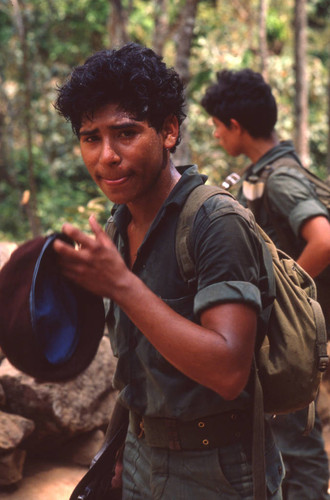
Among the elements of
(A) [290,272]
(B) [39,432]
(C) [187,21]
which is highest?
(C) [187,21]

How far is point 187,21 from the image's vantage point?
759 centimetres

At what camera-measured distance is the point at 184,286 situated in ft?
5.83

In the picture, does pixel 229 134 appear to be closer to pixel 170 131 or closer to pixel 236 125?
pixel 236 125

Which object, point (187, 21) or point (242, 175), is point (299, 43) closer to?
point (187, 21)

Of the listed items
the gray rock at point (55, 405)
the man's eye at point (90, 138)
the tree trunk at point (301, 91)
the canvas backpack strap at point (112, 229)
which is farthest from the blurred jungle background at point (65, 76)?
the man's eye at point (90, 138)

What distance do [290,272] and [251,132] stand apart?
212 centimetres

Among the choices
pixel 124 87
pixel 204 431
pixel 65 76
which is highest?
pixel 65 76

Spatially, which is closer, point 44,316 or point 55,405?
point 44,316

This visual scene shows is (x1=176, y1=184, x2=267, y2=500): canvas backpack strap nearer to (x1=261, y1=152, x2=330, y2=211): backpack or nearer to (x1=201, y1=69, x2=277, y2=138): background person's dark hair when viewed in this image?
(x1=261, y1=152, x2=330, y2=211): backpack

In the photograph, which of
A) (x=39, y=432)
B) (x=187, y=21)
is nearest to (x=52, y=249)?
(x=39, y=432)

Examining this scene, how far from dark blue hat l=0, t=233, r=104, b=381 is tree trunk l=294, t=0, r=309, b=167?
8911mm

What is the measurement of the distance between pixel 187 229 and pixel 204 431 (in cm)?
61

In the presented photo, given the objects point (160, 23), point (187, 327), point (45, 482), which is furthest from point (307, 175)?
point (160, 23)

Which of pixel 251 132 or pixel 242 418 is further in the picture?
pixel 251 132
